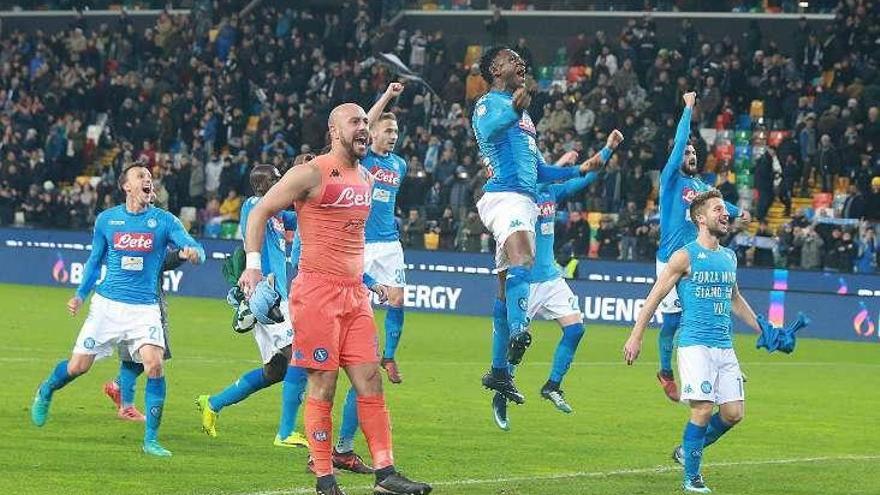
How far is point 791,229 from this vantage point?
102ft

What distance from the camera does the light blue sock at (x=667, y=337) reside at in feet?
56.4

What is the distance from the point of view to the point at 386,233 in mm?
17203

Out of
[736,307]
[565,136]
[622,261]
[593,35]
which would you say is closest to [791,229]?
[622,261]

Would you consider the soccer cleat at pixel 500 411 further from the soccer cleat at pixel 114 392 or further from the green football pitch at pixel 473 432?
the soccer cleat at pixel 114 392

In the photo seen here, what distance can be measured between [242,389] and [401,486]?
4.12 m

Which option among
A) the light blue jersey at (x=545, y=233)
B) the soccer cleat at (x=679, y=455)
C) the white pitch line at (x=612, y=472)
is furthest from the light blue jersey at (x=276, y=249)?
the soccer cleat at (x=679, y=455)

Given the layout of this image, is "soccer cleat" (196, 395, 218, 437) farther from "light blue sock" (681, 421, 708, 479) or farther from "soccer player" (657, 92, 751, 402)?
"soccer player" (657, 92, 751, 402)

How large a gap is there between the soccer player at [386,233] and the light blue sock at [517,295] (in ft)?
6.49

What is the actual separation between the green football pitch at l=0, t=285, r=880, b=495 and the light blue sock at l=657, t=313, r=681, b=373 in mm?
652

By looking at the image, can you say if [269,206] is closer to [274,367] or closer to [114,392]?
[274,367]

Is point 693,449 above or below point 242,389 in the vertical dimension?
below

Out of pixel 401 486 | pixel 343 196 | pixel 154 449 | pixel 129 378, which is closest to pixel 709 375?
pixel 401 486

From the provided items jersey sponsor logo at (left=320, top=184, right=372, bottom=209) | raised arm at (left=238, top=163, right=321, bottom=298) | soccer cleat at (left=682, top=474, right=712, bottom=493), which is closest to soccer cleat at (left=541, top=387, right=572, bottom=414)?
soccer cleat at (left=682, top=474, right=712, bottom=493)

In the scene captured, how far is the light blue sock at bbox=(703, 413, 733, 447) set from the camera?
12.9m
